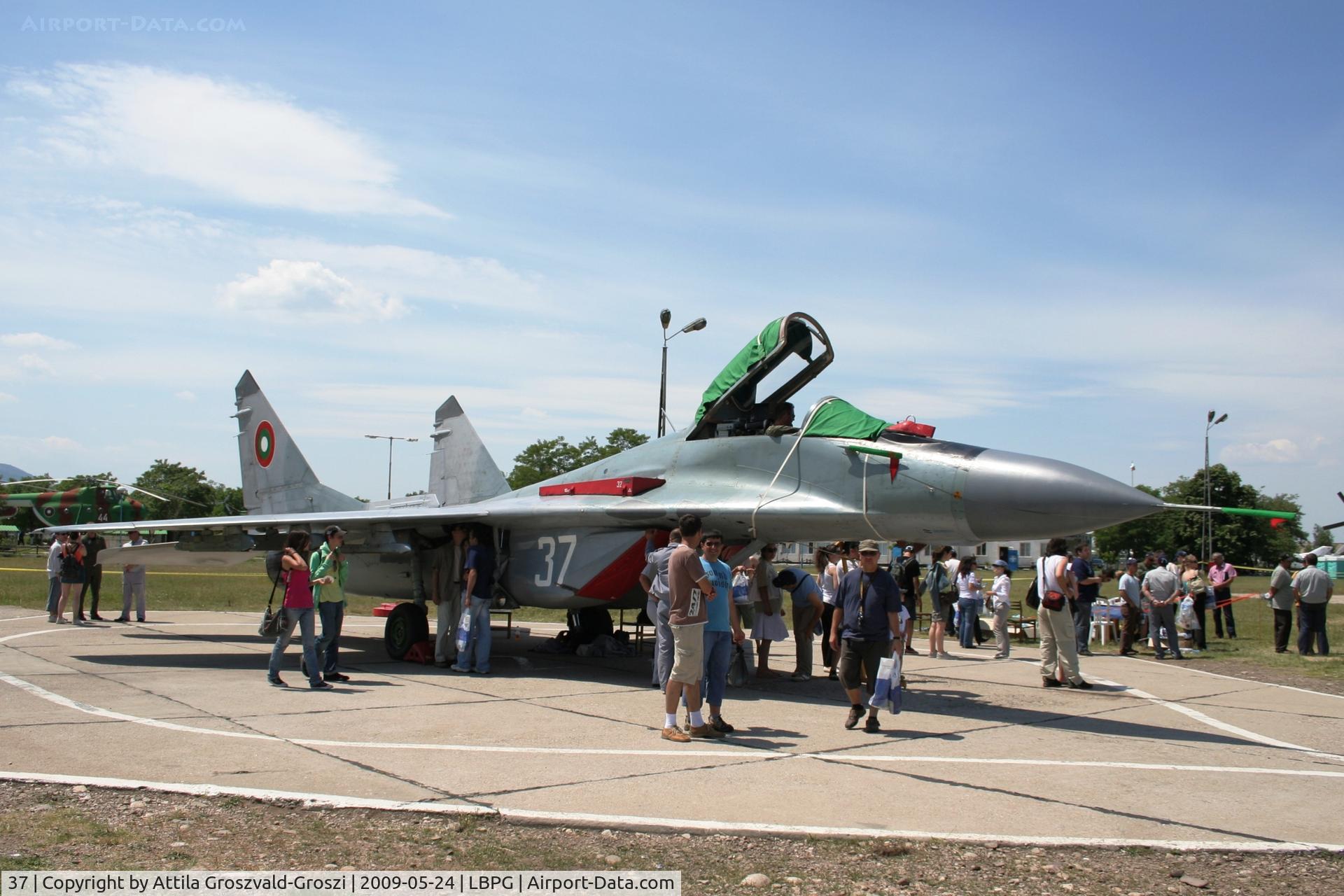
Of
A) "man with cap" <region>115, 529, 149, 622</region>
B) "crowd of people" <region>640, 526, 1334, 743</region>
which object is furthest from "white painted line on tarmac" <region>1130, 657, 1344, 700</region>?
"man with cap" <region>115, 529, 149, 622</region>

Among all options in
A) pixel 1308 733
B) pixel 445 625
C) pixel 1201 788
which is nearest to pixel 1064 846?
pixel 1201 788

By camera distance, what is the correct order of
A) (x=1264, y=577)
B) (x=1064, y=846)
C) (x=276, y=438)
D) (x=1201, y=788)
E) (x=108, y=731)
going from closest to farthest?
(x=1064, y=846)
(x=1201, y=788)
(x=108, y=731)
(x=276, y=438)
(x=1264, y=577)

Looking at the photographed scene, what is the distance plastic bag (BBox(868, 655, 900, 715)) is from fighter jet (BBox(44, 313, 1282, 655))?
1710mm

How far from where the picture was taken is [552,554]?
11453 millimetres

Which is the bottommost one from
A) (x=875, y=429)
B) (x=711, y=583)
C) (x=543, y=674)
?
(x=543, y=674)

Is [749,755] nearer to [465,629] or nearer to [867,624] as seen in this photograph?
[867,624]

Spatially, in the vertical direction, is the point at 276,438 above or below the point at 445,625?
above

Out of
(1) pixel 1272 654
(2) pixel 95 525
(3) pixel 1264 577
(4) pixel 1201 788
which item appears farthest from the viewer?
(3) pixel 1264 577

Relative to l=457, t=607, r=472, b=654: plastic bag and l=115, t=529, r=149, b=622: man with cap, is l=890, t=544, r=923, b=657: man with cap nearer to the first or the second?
l=457, t=607, r=472, b=654: plastic bag

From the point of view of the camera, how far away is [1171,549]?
6100 centimetres

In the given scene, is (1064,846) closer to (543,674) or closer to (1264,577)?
(543,674)

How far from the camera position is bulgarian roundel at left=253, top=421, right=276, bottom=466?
54.7 ft

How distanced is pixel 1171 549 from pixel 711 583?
205 ft

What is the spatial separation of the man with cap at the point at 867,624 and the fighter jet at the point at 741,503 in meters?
1.38
